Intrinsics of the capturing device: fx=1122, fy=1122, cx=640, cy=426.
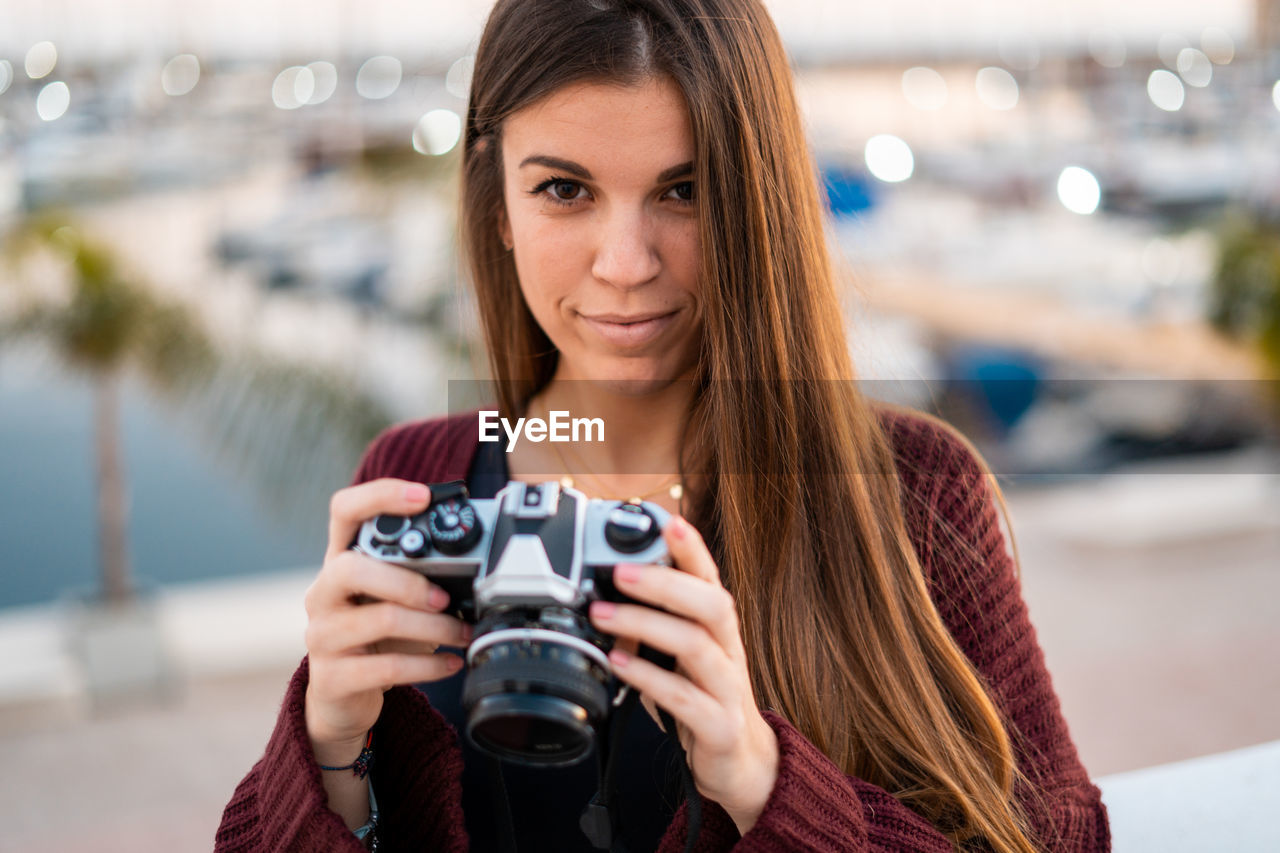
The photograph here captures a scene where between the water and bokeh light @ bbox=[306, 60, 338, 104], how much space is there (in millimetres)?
1559

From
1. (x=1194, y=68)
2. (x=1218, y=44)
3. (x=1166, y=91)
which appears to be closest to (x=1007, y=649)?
(x=1218, y=44)

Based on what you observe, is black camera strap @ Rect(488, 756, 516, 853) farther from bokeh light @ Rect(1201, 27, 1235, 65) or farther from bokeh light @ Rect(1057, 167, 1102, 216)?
bokeh light @ Rect(1201, 27, 1235, 65)

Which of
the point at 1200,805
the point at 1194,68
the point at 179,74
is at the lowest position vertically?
the point at 1200,805

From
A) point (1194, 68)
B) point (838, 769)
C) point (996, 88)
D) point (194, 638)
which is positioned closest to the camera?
point (838, 769)

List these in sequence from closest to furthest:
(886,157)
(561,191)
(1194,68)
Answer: (561,191) < (886,157) < (1194,68)

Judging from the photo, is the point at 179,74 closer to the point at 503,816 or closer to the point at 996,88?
the point at 503,816

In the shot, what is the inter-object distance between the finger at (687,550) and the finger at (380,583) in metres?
0.16

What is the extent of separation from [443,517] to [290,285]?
3880 millimetres

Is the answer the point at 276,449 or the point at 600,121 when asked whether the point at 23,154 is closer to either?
the point at 276,449

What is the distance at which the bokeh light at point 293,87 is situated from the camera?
4.77 m

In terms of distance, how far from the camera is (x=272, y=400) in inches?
128

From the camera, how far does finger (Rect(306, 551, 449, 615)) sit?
75cm

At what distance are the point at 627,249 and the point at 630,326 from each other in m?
0.09

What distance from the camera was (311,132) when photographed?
15.8 feet
